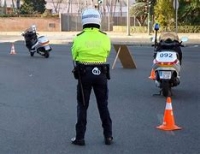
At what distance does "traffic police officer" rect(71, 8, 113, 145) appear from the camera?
6.90 meters

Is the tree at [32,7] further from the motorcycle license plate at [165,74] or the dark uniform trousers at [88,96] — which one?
the dark uniform trousers at [88,96]

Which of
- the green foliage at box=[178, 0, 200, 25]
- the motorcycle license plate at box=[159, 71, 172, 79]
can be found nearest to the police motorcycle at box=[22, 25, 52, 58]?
the motorcycle license plate at box=[159, 71, 172, 79]

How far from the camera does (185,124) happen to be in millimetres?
8461

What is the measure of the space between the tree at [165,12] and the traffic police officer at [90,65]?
147ft

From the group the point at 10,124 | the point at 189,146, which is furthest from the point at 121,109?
the point at 189,146

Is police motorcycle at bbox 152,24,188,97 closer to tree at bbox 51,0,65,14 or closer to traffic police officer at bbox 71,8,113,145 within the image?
traffic police officer at bbox 71,8,113,145

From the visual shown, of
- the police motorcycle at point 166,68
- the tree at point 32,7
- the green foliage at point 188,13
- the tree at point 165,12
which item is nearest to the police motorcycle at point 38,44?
the police motorcycle at point 166,68

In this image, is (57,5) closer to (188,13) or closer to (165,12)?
(188,13)

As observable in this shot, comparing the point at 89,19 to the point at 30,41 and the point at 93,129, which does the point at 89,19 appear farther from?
the point at 30,41

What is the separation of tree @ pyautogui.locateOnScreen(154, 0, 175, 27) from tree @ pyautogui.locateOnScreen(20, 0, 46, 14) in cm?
2494

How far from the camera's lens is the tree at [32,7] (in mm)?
70988

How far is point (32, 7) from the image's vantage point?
73625 millimetres

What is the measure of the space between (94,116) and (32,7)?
66190 mm

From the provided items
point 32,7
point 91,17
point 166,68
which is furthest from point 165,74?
point 32,7
